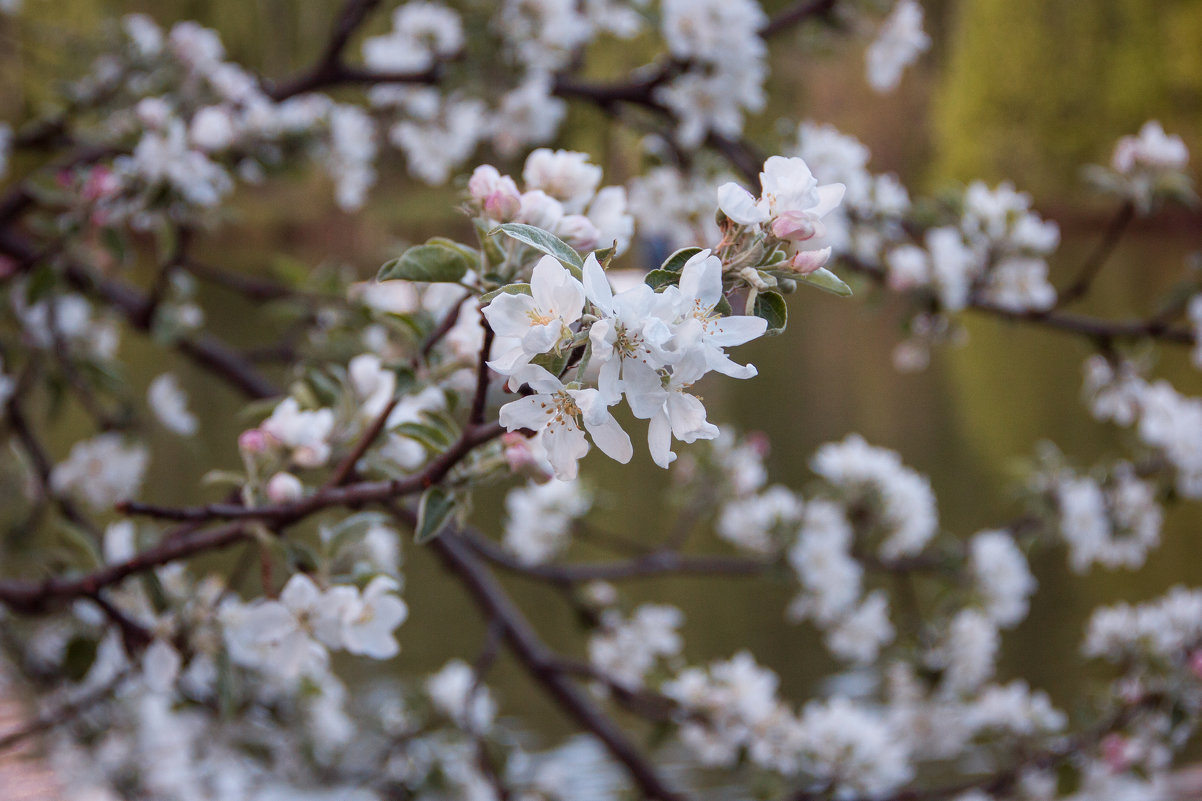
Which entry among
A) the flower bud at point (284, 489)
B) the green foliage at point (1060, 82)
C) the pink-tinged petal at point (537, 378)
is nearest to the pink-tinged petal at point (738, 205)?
the pink-tinged petal at point (537, 378)

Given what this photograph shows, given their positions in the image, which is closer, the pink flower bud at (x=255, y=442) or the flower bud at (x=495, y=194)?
the flower bud at (x=495, y=194)

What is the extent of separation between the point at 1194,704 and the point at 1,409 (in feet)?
4.83

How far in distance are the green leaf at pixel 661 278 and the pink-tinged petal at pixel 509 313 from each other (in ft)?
0.14

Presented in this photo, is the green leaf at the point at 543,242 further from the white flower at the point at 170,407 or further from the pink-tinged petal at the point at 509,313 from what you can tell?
the white flower at the point at 170,407

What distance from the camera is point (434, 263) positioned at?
48 centimetres

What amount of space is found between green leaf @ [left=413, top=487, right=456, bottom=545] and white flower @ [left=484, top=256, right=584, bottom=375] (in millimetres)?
133

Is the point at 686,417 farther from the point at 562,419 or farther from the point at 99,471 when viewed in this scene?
the point at 99,471

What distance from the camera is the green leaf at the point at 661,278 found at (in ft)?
1.26

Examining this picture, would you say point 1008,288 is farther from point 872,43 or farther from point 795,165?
point 795,165

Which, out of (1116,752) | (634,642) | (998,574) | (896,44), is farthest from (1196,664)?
(896,44)

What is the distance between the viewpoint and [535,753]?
6.92ft

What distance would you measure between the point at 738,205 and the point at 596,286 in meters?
0.09

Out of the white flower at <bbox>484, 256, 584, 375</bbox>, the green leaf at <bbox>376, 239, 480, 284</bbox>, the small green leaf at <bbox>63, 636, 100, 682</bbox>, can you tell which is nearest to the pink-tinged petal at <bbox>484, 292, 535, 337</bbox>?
the white flower at <bbox>484, 256, 584, 375</bbox>

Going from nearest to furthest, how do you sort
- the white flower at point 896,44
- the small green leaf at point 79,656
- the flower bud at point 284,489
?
the flower bud at point 284,489, the small green leaf at point 79,656, the white flower at point 896,44
